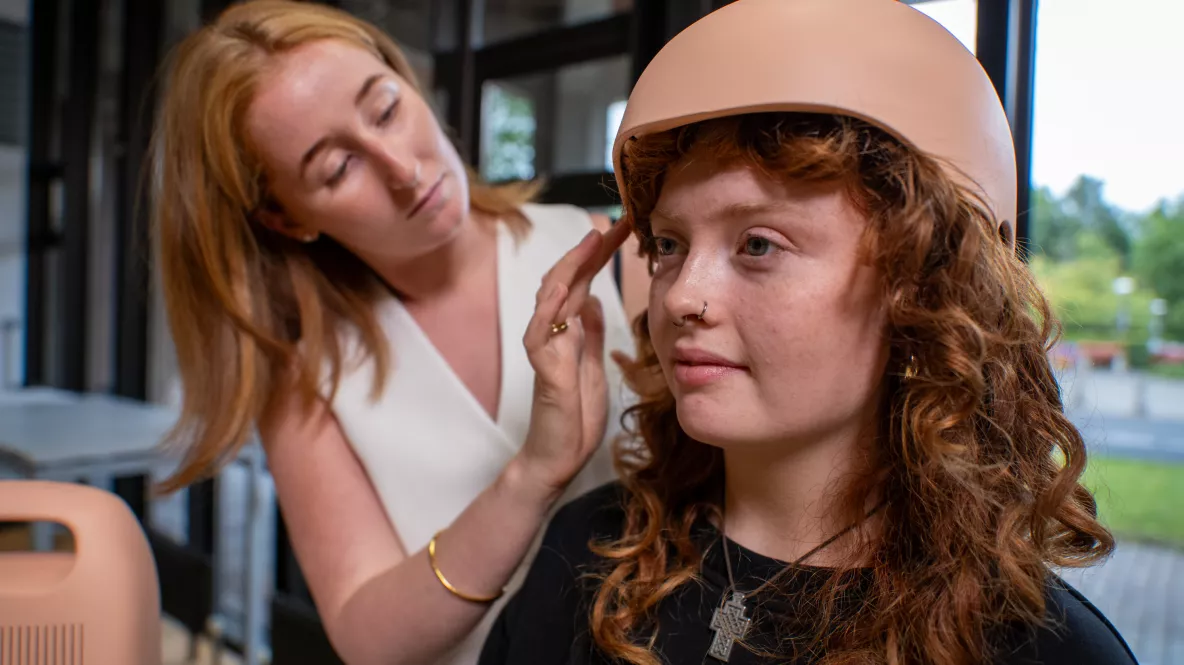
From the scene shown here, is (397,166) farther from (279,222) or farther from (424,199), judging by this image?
(279,222)

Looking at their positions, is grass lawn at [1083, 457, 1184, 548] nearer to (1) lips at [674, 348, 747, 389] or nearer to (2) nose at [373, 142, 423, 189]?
(1) lips at [674, 348, 747, 389]

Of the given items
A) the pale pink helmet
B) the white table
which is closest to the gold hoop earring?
the pale pink helmet

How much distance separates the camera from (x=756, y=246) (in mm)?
685

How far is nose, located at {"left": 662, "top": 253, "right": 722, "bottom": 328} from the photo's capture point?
69 cm

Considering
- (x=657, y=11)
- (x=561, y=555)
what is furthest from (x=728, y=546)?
(x=657, y=11)

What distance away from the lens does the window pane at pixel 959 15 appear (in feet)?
3.48

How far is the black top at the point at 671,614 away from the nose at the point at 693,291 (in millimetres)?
269

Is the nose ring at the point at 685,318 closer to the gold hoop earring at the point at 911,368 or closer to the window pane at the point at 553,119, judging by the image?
the gold hoop earring at the point at 911,368

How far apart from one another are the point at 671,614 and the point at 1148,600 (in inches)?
33.4

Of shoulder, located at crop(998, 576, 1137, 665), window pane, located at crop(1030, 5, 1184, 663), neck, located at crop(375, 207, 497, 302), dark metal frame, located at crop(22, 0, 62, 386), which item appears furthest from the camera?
dark metal frame, located at crop(22, 0, 62, 386)

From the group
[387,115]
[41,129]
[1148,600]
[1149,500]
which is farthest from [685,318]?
[41,129]

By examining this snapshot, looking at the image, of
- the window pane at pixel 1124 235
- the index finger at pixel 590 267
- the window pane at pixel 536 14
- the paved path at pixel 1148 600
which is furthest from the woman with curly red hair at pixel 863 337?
the window pane at pixel 536 14

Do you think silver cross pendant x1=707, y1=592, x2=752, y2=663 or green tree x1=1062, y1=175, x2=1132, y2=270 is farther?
green tree x1=1062, y1=175, x2=1132, y2=270

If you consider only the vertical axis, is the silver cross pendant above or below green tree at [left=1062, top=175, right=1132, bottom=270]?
below
